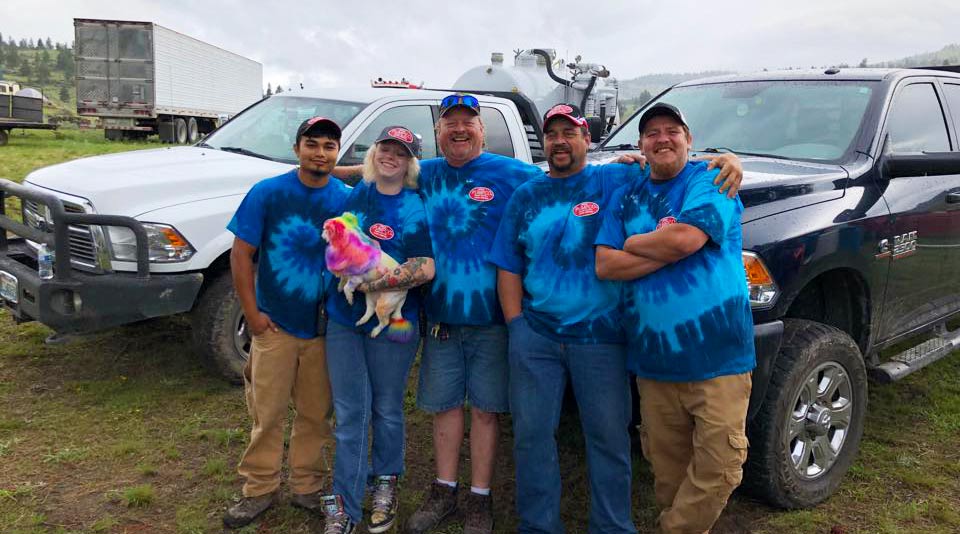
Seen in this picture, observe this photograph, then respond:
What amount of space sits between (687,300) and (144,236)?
299 centimetres

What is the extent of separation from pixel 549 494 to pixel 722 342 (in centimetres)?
98

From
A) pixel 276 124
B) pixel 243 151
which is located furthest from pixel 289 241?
pixel 276 124

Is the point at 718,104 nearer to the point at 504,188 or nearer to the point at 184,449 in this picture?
the point at 504,188

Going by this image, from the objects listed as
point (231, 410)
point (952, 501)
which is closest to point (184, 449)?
point (231, 410)

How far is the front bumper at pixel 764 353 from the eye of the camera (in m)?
2.98

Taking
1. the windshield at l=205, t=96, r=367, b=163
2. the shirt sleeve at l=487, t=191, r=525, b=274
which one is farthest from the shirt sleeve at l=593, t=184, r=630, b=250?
the windshield at l=205, t=96, r=367, b=163

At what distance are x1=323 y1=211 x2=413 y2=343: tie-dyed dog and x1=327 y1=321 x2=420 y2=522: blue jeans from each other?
4.4 inches

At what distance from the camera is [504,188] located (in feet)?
10.1

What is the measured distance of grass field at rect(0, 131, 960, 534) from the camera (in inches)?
134

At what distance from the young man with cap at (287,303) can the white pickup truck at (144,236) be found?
130cm

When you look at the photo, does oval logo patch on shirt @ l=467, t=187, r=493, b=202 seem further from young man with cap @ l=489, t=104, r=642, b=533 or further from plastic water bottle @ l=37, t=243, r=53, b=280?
plastic water bottle @ l=37, t=243, r=53, b=280

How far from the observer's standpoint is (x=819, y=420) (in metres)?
3.38

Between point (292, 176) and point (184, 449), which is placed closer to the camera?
point (292, 176)

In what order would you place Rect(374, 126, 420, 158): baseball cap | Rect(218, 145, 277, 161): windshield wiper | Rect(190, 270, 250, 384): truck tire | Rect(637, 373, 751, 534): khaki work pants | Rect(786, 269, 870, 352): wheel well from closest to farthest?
1. Rect(637, 373, 751, 534): khaki work pants
2. Rect(374, 126, 420, 158): baseball cap
3. Rect(786, 269, 870, 352): wheel well
4. Rect(190, 270, 250, 384): truck tire
5. Rect(218, 145, 277, 161): windshield wiper
